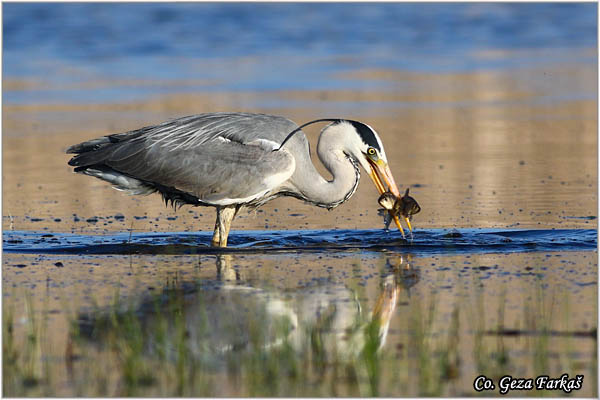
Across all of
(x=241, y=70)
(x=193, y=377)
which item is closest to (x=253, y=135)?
(x=193, y=377)

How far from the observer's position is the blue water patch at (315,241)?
823 cm

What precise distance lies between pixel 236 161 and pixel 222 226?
57 centimetres

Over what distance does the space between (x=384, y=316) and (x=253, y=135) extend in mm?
2899

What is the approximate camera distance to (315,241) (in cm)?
868

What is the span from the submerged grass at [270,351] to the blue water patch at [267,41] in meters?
12.8

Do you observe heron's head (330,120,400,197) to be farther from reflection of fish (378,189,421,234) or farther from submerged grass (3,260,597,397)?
submerged grass (3,260,597,397)

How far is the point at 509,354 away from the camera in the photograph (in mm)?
5383

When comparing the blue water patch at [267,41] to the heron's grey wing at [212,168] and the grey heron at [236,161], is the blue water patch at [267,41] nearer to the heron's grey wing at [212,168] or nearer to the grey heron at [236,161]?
the grey heron at [236,161]

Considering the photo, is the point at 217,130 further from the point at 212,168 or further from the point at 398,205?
the point at 398,205

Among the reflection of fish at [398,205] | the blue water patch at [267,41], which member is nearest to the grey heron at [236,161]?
the reflection of fish at [398,205]

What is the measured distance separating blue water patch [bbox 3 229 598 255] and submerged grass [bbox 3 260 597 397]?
170 cm

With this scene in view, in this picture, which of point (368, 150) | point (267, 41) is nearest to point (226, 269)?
point (368, 150)

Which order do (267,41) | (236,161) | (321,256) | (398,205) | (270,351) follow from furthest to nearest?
(267,41) → (236,161) → (398,205) → (321,256) → (270,351)

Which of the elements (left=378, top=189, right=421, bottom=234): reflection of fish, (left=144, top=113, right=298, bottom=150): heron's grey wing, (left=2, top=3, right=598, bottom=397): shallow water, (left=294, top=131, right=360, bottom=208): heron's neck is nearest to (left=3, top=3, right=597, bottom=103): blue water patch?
(left=2, top=3, right=598, bottom=397): shallow water
